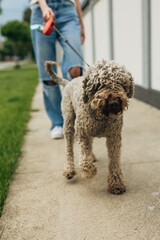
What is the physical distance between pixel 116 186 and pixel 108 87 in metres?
0.94

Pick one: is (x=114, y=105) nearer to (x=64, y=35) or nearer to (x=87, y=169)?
(x=87, y=169)

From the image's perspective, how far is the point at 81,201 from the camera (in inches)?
102

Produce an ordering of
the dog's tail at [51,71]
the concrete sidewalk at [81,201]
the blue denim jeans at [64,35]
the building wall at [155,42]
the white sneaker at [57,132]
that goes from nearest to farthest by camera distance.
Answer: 1. the concrete sidewalk at [81,201]
2. the dog's tail at [51,71]
3. the blue denim jeans at [64,35]
4. the white sneaker at [57,132]
5. the building wall at [155,42]

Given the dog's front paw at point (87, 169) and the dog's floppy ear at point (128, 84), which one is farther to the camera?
the dog's front paw at point (87, 169)

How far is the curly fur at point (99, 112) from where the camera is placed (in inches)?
87.6

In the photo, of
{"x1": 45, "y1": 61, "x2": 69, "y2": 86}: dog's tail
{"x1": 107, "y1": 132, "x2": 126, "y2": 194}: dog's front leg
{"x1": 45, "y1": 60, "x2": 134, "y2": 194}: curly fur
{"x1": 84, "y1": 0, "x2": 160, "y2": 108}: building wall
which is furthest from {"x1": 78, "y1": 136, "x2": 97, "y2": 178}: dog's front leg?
{"x1": 84, "y1": 0, "x2": 160, "y2": 108}: building wall

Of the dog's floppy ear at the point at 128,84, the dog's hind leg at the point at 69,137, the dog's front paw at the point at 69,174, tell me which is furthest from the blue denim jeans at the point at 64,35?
the dog's floppy ear at the point at 128,84

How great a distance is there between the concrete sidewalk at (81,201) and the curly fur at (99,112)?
0.20 meters

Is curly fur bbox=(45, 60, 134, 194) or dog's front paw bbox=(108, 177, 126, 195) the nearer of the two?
curly fur bbox=(45, 60, 134, 194)

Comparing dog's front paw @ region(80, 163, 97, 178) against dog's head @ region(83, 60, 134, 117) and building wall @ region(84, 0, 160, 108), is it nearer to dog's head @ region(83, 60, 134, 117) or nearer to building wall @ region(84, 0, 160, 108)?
dog's head @ region(83, 60, 134, 117)

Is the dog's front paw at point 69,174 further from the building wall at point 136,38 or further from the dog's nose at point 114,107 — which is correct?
the building wall at point 136,38

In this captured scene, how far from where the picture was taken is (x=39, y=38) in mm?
4055

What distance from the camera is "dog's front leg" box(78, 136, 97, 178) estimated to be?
8.50 feet

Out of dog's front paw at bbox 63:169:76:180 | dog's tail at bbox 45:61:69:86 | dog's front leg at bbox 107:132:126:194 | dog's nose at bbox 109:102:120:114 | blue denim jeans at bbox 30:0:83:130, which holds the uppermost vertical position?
blue denim jeans at bbox 30:0:83:130
